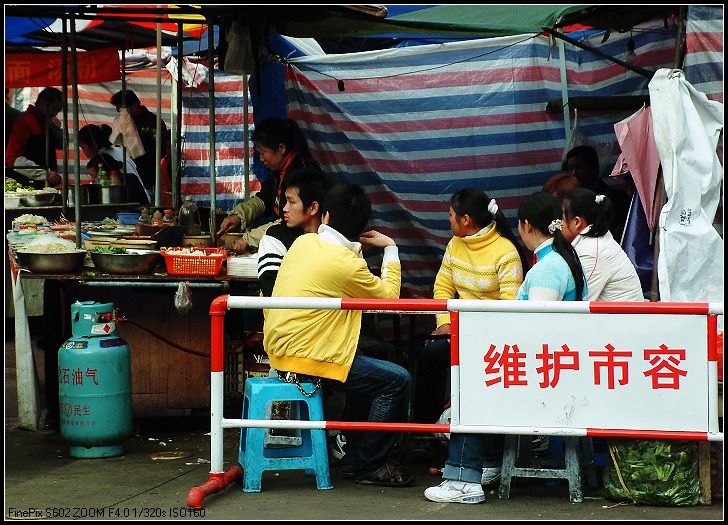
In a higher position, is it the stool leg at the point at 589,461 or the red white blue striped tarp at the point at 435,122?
the red white blue striped tarp at the point at 435,122

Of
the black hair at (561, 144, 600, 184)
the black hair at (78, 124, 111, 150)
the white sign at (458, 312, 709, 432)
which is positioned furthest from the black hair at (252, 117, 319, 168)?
the black hair at (78, 124, 111, 150)

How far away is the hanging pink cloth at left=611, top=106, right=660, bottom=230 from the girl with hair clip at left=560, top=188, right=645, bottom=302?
1.85 ft

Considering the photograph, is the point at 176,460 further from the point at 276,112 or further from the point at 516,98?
the point at 516,98

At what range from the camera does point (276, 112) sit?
27.1 ft

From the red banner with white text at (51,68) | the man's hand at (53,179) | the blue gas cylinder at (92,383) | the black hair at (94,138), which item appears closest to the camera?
the blue gas cylinder at (92,383)

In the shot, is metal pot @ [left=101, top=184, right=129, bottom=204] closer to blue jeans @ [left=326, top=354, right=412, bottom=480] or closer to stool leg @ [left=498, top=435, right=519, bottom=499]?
blue jeans @ [left=326, top=354, right=412, bottom=480]

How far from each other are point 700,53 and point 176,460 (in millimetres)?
3977

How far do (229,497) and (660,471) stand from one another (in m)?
2.15

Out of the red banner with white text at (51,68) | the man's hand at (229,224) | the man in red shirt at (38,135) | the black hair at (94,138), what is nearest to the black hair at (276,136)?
the man's hand at (229,224)

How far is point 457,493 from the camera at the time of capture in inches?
199

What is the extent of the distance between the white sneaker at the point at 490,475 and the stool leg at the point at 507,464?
0.20 m

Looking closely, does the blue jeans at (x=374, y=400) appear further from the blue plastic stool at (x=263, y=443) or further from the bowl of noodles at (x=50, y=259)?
the bowl of noodles at (x=50, y=259)

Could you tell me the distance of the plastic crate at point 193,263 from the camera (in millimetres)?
6223

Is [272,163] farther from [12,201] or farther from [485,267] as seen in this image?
[12,201]
